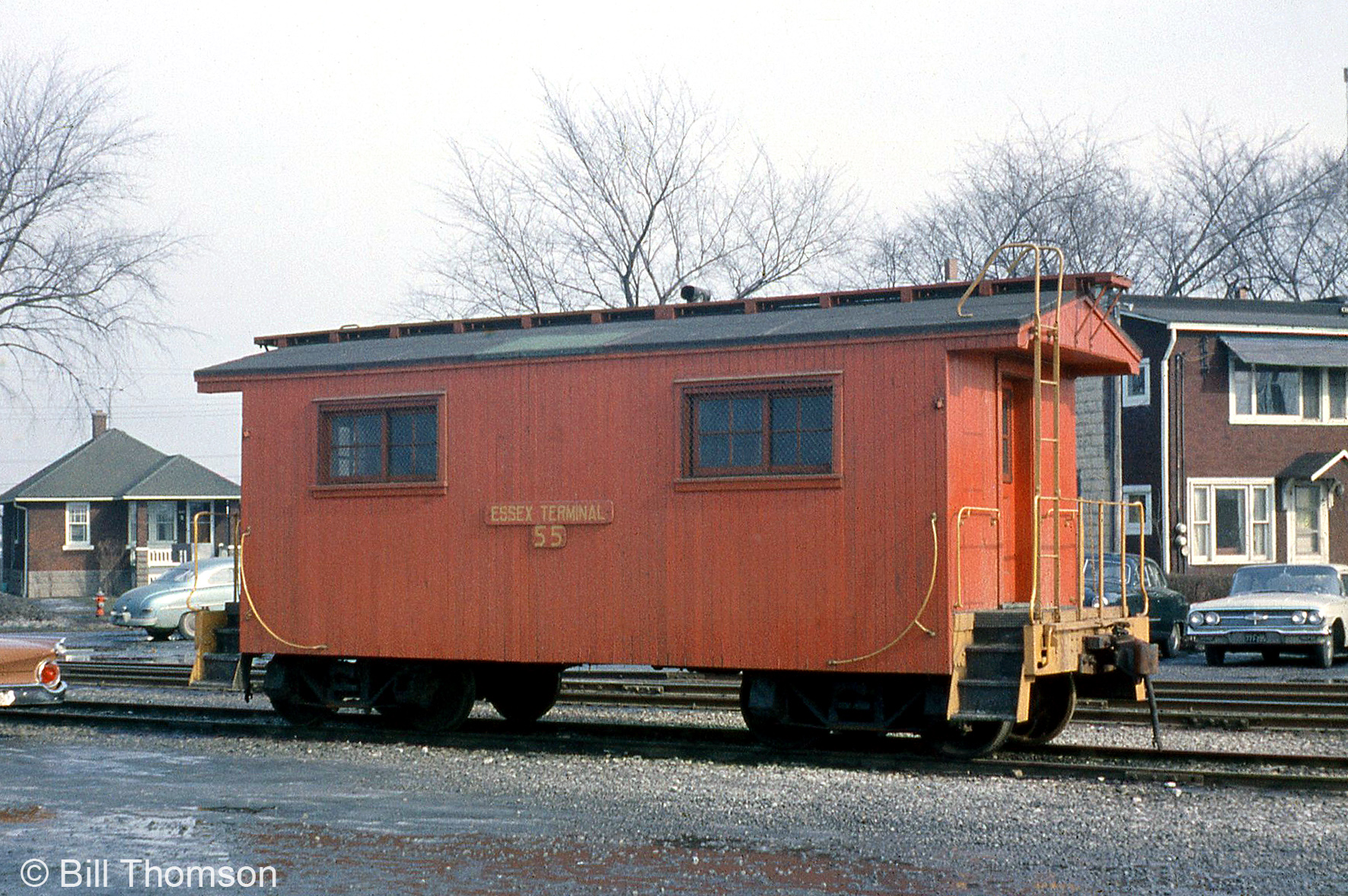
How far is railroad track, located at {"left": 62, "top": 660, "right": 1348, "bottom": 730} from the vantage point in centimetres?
1302

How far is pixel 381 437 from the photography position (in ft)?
41.5

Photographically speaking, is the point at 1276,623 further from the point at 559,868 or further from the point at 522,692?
the point at 559,868

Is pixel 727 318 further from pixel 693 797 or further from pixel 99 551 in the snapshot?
pixel 99 551

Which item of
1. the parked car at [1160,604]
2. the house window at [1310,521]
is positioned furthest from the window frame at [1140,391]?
the parked car at [1160,604]

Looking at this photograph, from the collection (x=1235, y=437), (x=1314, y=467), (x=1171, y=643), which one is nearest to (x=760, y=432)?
(x=1171, y=643)

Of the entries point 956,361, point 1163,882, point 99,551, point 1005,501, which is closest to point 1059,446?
point 1005,501

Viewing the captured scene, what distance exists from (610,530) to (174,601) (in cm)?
1957

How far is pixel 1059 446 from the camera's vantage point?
39.7 ft

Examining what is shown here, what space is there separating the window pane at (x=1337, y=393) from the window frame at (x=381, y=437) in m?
25.5

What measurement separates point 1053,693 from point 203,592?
797 inches

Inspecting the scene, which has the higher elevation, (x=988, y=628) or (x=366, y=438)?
(x=366, y=438)

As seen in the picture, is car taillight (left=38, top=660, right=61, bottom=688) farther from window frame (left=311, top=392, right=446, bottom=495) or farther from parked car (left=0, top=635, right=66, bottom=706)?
window frame (left=311, top=392, right=446, bottom=495)

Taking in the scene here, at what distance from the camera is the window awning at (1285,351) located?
31.2 metres

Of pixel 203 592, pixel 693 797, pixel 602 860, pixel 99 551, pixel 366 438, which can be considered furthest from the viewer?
pixel 99 551
